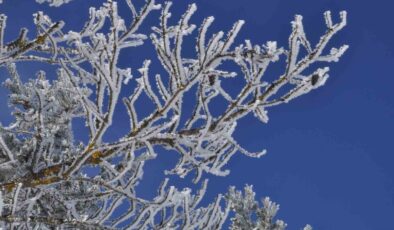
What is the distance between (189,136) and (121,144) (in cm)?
54

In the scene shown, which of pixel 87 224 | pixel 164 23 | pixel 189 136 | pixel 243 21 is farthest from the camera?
pixel 87 224

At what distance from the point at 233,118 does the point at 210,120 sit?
196mm

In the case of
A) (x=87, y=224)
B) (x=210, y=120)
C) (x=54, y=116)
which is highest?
(x=54, y=116)

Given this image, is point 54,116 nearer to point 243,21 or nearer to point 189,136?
point 189,136

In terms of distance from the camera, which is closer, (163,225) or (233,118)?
(233,118)

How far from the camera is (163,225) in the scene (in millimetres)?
4340

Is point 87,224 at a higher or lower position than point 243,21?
lower

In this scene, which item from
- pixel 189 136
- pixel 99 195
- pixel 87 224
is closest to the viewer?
pixel 189 136

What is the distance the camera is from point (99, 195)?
14.0 feet

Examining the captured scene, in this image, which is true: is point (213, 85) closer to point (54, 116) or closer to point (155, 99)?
point (155, 99)

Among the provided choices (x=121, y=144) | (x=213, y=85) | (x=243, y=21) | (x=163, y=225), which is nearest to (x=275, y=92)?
(x=213, y=85)

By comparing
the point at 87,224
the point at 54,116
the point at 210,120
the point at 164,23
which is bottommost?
the point at 87,224

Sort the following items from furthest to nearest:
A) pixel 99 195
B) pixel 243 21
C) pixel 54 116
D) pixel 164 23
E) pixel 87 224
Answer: pixel 54 116 < pixel 99 195 < pixel 87 224 < pixel 164 23 < pixel 243 21

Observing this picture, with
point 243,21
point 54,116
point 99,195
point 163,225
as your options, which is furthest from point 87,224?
point 54,116
